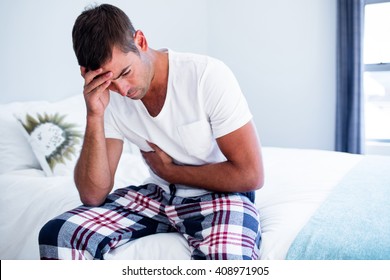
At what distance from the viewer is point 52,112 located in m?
1.81

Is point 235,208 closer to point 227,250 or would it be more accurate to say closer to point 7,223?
point 227,250

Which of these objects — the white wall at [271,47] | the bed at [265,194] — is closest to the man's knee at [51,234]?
the bed at [265,194]

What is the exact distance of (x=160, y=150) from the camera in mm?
1198

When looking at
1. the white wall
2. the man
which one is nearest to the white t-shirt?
the man

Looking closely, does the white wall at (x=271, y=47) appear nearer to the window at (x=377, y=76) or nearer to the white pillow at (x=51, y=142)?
the window at (x=377, y=76)

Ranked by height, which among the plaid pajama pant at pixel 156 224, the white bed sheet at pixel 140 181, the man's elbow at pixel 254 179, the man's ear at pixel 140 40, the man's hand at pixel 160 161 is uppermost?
the man's ear at pixel 140 40

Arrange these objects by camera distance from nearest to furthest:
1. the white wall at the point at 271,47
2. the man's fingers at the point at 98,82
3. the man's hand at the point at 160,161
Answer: the man's fingers at the point at 98,82 < the man's hand at the point at 160,161 < the white wall at the point at 271,47

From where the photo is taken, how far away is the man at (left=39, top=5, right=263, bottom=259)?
1011 mm

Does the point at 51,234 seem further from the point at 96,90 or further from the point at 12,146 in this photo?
the point at 12,146

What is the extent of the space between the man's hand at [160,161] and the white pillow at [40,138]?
638 mm

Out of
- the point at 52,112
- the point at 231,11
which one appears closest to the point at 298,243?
the point at 52,112

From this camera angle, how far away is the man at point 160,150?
3.32ft

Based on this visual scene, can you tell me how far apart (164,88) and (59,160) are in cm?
75

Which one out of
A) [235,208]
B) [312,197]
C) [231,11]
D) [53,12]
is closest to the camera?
[235,208]
